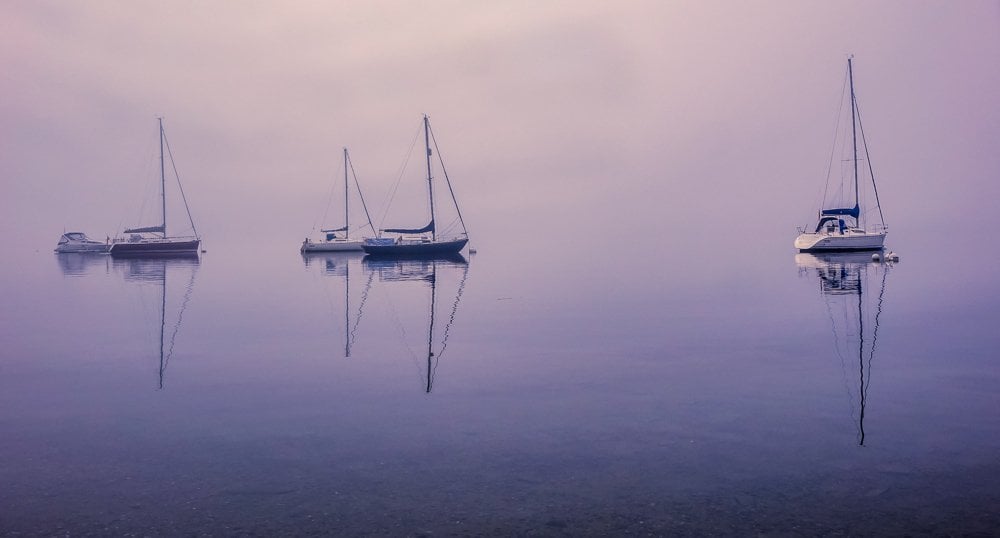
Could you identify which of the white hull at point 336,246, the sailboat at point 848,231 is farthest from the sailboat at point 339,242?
the sailboat at point 848,231

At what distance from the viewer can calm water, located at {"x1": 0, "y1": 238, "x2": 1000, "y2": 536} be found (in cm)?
1027

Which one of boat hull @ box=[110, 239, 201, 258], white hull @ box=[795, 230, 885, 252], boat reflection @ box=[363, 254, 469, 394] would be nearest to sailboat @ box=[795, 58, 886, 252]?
white hull @ box=[795, 230, 885, 252]

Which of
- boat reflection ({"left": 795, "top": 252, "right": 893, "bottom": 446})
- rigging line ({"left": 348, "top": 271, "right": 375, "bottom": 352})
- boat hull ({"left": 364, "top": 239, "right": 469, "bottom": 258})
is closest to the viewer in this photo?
boat reflection ({"left": 795, "top": 252, "right": 893, "bottom": 446})

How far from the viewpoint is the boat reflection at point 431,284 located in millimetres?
22814

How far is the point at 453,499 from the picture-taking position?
1077 centimetres

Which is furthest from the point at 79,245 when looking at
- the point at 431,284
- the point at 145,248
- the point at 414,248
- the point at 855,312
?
the point at 855,312

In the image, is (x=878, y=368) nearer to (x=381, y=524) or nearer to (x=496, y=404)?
(x=496, y=404)

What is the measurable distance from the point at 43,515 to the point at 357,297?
118 ft

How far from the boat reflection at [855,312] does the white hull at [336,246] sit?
74.2m

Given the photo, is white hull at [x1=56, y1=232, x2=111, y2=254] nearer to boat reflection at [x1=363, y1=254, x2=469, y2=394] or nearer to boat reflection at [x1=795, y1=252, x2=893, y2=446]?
boat reflection at [x1=363, y1=254, x2=469, y2=394]

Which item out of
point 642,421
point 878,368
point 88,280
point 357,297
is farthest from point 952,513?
point 88,280

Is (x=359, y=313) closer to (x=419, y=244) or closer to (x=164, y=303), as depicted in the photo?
(x=164, y=303)

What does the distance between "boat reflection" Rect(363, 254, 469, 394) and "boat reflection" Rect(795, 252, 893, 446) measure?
412 inches

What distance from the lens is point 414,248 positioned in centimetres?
9850
